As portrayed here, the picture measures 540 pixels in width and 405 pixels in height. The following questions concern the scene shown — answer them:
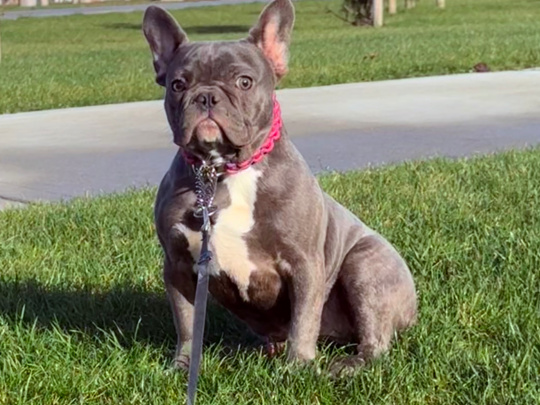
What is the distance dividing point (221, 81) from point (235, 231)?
447 millimetres

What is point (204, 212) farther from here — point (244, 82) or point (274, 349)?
point (274, 349)

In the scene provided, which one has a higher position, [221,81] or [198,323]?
[221,81]

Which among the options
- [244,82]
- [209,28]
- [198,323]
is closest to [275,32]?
[244,82]

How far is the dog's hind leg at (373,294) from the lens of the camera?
3605 mm

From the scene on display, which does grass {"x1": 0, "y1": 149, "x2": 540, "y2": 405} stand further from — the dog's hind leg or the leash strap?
the leash strap

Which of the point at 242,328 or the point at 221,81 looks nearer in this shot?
the point at 221,81

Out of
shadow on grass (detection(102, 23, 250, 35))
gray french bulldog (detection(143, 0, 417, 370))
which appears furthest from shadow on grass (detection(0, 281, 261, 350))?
shadow on grass (detection(102, 23, 250, 35))

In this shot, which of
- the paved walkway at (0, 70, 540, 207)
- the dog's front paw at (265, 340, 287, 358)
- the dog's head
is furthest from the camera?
the paved walkway at (0, 70, 540, 207)

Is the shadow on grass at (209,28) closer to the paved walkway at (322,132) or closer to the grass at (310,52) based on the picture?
the grass at (310,52)

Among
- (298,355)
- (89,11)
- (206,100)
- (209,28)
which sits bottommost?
(89,11)

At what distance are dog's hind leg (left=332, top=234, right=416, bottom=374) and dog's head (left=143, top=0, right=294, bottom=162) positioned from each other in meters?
0.57

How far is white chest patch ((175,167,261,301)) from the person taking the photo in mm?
3371

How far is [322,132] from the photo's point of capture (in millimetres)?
8727

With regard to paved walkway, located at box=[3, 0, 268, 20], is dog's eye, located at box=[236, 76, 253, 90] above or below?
above
